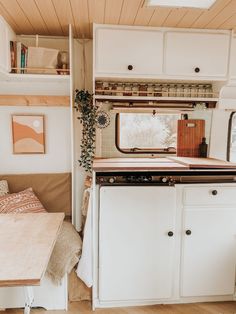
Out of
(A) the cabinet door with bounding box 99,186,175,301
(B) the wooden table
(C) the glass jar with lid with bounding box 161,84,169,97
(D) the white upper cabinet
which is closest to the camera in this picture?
(B) the wooden table

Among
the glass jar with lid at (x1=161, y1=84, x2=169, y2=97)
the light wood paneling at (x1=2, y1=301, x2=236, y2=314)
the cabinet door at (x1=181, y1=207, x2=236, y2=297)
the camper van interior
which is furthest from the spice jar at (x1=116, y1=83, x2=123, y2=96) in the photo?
the light wood paneling at (x1=2, y1=301, x2=236, y2=314)

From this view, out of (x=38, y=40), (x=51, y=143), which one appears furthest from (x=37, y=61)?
(x=51, y=143)

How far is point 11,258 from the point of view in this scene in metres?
1.25

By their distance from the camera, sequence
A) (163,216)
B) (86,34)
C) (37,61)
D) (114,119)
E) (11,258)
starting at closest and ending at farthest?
(11,258) → (163,216) → (37,61) → (86,34) → (114,119)

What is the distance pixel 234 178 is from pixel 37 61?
191cm

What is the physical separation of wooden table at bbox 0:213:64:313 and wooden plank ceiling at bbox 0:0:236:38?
1480mm

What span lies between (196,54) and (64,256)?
201 cm

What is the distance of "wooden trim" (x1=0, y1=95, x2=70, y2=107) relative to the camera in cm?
252

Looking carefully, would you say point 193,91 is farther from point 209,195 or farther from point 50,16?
point 50,16

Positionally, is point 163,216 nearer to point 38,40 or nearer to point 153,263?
point 153,263

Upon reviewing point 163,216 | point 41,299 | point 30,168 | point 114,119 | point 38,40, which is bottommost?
point 41,299

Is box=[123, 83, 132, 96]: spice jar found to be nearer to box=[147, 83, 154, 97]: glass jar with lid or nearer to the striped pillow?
box=[147, 83, 154, 97]: glass jar with lid

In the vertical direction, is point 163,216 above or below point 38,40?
below

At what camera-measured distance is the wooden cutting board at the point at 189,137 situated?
2.74 metres
